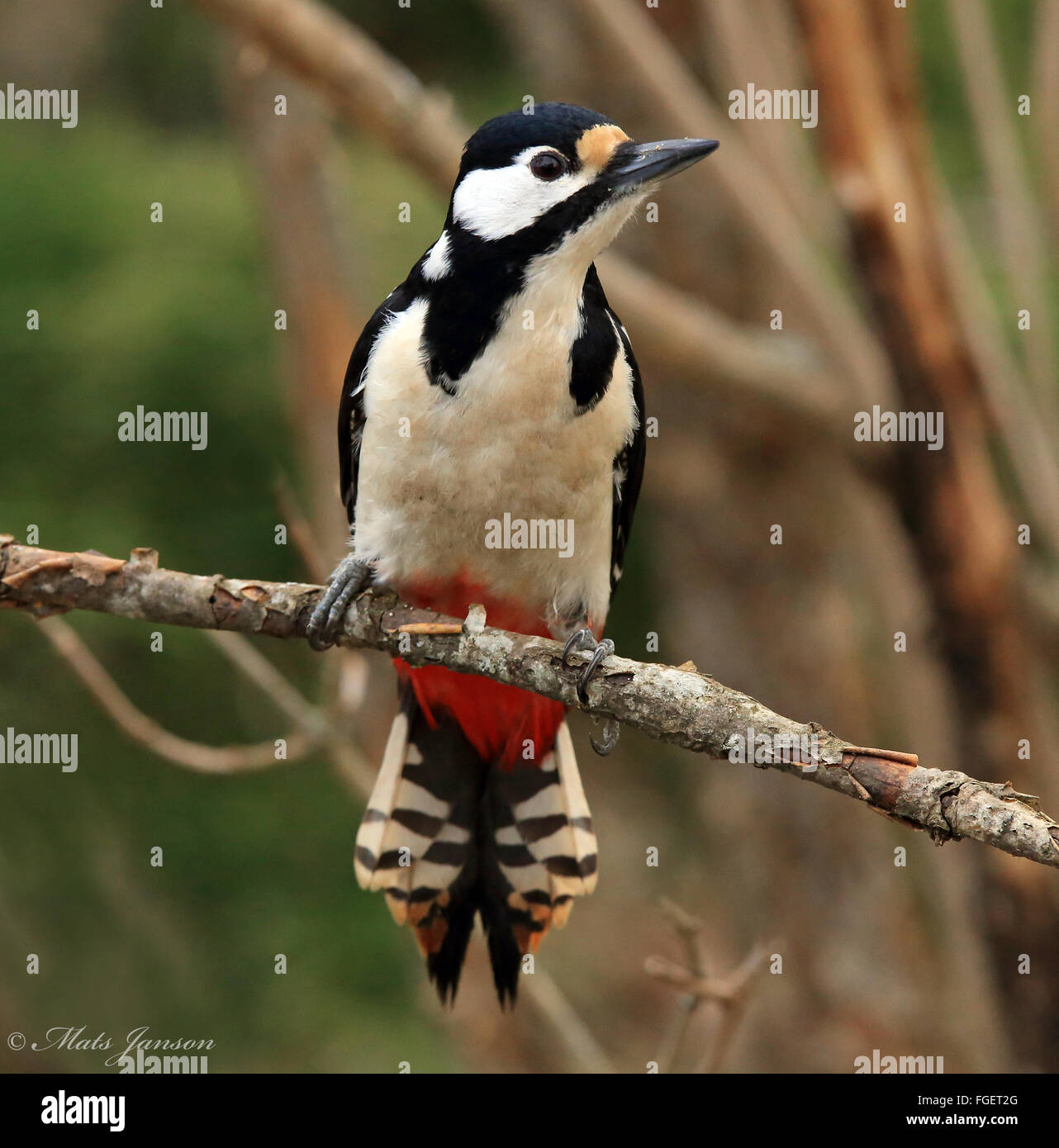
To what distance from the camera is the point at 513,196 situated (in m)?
3.06

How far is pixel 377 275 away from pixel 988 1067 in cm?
451

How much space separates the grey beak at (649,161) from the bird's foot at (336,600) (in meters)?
1.07

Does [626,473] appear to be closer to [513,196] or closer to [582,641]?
[582,641]

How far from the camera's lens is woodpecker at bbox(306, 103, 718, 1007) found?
119 inches

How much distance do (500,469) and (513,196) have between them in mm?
641

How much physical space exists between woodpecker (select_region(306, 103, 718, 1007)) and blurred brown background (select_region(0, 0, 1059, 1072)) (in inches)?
22.1

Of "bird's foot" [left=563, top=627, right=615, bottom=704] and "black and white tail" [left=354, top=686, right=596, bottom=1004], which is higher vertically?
"bird's foot" [left=563, top=627, right=615, bottom=704]

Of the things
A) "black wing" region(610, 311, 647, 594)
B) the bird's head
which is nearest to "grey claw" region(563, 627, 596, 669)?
"black wing" region(610, 311, 647, 594)

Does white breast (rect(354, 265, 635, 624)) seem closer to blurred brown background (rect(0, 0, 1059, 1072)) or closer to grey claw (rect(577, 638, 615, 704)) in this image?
grey claw (rect(577, 638, 615, 704))

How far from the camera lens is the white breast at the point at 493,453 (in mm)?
3016

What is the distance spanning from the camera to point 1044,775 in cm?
463

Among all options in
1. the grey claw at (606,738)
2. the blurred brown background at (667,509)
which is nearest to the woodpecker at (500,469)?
the grey claw at (606,738)

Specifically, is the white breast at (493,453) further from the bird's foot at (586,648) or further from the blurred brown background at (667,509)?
the blurred brown background at (667,509)

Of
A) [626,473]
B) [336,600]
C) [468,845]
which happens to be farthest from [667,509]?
[336,600]
